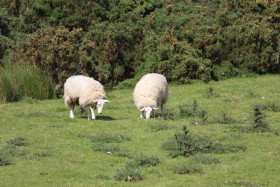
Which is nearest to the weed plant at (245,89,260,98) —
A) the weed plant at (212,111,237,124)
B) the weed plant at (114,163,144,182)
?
the weed plant at (212,111,237,124)

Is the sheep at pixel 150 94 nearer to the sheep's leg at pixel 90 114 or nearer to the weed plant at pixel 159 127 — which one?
the sheep's leg at pixel 90 114

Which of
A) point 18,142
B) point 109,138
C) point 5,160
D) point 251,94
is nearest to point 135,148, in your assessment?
point 109,138

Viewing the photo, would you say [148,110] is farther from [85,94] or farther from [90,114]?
[85,94]

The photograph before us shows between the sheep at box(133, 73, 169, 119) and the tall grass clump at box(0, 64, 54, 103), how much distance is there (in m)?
5.88

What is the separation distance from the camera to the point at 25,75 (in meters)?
19.5

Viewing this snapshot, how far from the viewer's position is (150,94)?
1484cm

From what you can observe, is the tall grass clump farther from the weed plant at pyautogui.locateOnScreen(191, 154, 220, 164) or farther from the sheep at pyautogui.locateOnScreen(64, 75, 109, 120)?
the weed plant at pyautogui.locateOnScreen(191, 154, 220, 164)

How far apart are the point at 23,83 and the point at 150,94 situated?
6.76 meters

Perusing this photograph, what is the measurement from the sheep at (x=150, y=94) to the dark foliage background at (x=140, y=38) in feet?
23.0

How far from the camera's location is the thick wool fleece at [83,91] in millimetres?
14422

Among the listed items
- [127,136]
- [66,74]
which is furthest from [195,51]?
[127,136]

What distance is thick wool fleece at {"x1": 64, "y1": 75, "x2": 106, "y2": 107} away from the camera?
14.4m

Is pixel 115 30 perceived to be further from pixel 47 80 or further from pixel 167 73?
pixel 47 80

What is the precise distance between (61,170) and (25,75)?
11.3m
